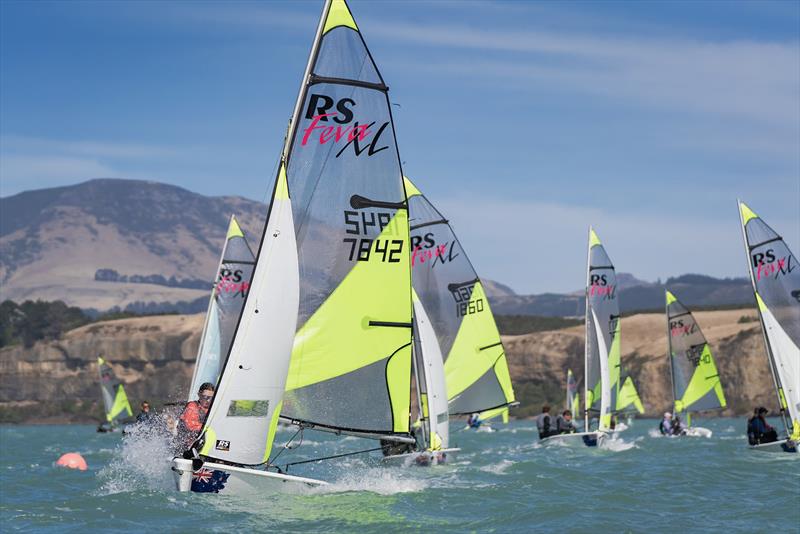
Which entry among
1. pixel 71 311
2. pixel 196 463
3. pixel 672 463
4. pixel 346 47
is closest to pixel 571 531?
pixel 196 463

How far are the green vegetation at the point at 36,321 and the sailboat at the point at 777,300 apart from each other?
91982 millimetres

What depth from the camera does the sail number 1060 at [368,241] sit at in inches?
632

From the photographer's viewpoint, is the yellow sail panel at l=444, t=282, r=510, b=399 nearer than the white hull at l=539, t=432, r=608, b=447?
Yes

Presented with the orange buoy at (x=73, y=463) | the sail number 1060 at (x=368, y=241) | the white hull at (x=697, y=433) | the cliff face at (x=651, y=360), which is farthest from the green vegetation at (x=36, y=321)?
the sail number 1060 at (x=368, y=241)

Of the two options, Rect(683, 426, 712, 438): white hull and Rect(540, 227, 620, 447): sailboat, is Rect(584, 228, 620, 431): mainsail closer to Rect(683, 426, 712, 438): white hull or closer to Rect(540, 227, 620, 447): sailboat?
Rect(540, 227, 620, 447): sailboat

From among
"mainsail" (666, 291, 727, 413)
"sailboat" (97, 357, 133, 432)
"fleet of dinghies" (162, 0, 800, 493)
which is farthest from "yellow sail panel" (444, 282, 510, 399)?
"sailboat" (97, 357, 133, 432)

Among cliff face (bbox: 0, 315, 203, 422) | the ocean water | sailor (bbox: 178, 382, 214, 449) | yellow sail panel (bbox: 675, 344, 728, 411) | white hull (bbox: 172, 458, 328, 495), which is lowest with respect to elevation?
the ocean water

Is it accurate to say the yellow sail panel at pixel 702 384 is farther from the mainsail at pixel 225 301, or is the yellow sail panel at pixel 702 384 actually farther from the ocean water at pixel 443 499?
the mainsail at pixel 225 301

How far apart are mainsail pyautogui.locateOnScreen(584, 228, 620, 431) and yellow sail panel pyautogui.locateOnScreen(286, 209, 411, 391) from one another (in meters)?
18.7

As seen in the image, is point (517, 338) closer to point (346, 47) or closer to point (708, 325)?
point (708, 325)

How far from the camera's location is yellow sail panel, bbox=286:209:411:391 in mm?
15906

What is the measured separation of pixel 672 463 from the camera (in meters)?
25.6

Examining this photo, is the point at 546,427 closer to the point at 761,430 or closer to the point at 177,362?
the point at 761,430

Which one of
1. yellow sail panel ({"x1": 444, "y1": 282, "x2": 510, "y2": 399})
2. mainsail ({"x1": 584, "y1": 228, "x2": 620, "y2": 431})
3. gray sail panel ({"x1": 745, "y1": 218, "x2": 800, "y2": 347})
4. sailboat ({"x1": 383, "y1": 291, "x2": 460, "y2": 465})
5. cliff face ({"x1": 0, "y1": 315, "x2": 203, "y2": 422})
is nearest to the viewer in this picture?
sailboat ({"x1": 383, "y1": 291, "x2": 460, "y2": 465})
